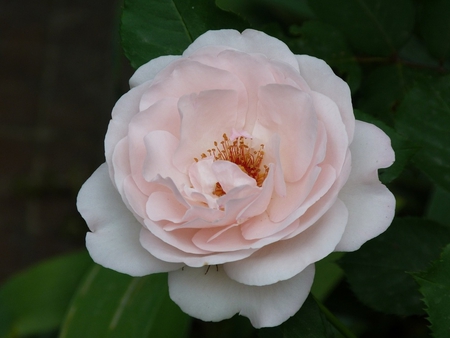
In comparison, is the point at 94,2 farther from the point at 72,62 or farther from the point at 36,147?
the point at 36,147

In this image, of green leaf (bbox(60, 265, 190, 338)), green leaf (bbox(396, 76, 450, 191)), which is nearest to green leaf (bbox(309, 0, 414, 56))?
green leaf (bbox(396, 76, 450, 191))

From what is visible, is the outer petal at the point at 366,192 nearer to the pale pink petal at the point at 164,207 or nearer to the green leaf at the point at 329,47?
the pale pink petal at the point at 164,207

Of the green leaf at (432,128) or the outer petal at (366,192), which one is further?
the green leaf at (432,128)

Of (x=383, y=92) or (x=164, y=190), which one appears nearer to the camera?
(x=164, y=190)

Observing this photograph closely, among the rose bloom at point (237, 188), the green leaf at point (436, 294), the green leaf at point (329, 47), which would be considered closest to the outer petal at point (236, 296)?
the rose bloom at point (237, 188)

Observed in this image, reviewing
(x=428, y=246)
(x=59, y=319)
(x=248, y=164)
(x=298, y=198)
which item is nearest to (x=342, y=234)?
(x=298, y=198)

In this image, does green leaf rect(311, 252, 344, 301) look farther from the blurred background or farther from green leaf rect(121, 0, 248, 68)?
the blurred background
